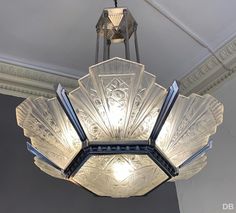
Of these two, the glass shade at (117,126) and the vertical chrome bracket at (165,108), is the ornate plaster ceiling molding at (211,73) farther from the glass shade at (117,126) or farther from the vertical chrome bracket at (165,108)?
the vertical chrome bracket at (165,108)

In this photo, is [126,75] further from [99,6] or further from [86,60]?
[86,60]

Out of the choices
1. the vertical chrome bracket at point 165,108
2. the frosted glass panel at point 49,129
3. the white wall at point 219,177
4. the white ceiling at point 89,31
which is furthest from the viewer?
the white wall at point 219,177

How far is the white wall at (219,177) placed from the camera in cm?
226

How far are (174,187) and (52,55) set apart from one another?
4.04 feet

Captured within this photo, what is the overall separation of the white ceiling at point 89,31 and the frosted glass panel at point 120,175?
1.00 metres

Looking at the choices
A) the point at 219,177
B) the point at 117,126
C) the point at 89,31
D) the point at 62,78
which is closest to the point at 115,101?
the point at 117,126

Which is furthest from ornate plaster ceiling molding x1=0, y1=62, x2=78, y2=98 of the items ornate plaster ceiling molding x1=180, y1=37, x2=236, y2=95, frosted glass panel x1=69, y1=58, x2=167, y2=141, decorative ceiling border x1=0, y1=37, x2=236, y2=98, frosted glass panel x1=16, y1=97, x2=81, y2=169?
frosted glass panel x1=69, y1=58, x2=167, y2=141

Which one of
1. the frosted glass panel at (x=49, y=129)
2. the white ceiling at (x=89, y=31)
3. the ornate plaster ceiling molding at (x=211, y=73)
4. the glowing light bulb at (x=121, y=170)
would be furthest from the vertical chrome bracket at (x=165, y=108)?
the ornate plaster ceiling molding at (x=211, y=73)

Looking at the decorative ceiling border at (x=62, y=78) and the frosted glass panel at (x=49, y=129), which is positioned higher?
the decorative ceiling border at (x=62, y=78)

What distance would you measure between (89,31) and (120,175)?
1.06m

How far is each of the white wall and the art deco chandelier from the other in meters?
1.11

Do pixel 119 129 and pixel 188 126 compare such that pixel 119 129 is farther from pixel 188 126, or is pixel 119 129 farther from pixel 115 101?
pixel 188 126

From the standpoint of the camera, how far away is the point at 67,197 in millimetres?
2061

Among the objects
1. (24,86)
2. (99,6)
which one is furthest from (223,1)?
(24,86)
